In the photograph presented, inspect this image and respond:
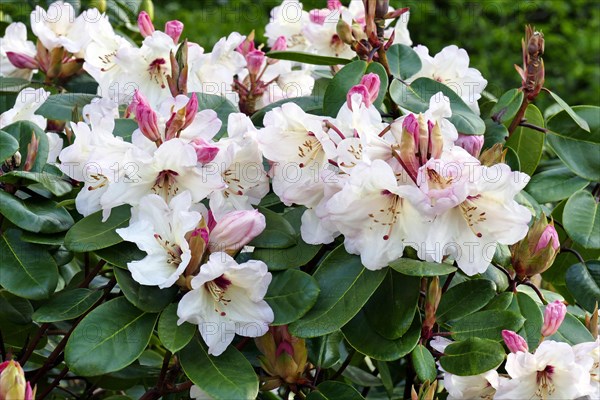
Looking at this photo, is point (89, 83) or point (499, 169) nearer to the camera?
point (499, 169)

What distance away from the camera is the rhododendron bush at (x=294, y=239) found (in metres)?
1.09

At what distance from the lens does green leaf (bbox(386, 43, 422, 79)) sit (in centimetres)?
141

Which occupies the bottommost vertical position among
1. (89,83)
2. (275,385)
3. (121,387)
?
(121,387)

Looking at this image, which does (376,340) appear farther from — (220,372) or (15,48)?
(15,48)

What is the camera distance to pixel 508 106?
55.0 inches

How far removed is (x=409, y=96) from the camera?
134 cm

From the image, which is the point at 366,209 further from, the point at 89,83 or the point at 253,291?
the point at 89,83

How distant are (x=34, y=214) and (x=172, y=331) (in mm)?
266

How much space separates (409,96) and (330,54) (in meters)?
0.33

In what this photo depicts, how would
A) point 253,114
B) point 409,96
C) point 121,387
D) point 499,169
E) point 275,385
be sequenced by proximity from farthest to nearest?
1. point 253,114
2. point 121,387
3. point 409,96
4. point 275,385
5. point 499,169

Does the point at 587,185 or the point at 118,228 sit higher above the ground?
the point at 118,228

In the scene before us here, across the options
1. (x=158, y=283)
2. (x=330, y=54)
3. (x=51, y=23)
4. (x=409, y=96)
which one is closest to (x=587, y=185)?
(x=409, y=96)

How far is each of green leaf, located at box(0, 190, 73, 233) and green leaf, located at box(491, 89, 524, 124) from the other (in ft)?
2.09

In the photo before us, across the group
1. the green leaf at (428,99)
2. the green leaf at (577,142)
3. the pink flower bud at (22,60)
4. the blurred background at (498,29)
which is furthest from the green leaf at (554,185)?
the blurred background at (498,29)
